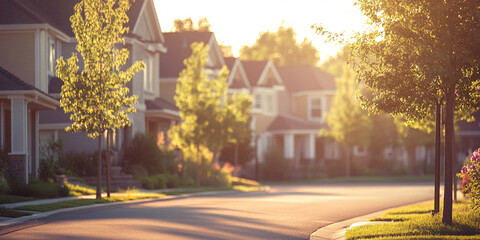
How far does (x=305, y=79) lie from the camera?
7244 cm

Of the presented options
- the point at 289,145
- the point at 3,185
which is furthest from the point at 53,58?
the point at 289,145

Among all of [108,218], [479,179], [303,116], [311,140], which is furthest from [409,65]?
[303,116]

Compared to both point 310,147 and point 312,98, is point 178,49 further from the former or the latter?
point 312,98

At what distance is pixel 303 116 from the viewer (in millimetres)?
70812

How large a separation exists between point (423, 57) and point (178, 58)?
37180mm

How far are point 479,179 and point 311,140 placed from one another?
4883 cm

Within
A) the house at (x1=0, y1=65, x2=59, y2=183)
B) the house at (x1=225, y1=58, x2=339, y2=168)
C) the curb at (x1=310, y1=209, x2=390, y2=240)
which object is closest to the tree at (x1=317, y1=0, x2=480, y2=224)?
the curb at (x1=310, y1=209, x2=390, y2=240)

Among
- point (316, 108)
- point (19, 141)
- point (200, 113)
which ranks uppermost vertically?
point (316, 108)

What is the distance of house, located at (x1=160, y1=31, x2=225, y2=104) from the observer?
49.7 m

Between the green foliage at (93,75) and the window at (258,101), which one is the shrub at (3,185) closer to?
the green foliage at (93,75)

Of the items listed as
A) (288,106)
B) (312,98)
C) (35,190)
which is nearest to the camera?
(35,190)

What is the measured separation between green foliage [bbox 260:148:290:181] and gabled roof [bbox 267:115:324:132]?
7.82 metres

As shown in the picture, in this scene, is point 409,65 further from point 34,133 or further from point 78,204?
point 34,133

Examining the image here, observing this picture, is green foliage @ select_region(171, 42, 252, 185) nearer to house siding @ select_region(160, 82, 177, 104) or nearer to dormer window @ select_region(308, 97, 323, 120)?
house siding @ select_region(160, 82, 177, 104)
